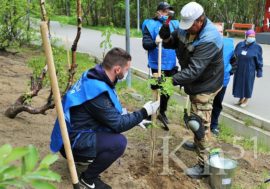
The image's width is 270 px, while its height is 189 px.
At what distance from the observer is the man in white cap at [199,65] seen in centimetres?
378

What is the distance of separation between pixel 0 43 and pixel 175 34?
21.4 ft

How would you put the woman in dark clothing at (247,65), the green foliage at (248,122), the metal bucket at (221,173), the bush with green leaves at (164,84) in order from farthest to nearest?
1. the woman in dark clothing at (247,65)
2. the green foliage at (248,122)
3. the metal bucket at (221,173)
4. the bush with green leaves at (164,84)

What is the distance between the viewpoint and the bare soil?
382cm

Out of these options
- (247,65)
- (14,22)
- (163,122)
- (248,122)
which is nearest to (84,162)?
(163,122)

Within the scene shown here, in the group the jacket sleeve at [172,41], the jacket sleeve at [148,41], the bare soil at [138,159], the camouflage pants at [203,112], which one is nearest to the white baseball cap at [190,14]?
the jacket sleeve at [172,41]

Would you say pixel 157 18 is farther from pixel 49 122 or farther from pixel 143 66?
pixel 143 66

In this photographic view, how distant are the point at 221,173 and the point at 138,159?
0.92 metres

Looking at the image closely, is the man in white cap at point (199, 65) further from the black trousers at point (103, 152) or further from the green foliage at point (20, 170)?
the green foliage at point (20, 170)

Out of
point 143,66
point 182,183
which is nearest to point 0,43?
point 143,66

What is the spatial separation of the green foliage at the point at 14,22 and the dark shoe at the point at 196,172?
20.9 ft

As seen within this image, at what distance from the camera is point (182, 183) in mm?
3980

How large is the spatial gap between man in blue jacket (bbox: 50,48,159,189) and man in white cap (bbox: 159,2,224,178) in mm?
817

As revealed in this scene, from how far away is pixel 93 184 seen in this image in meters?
3.38

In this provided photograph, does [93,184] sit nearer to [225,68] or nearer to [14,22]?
[225,68]
